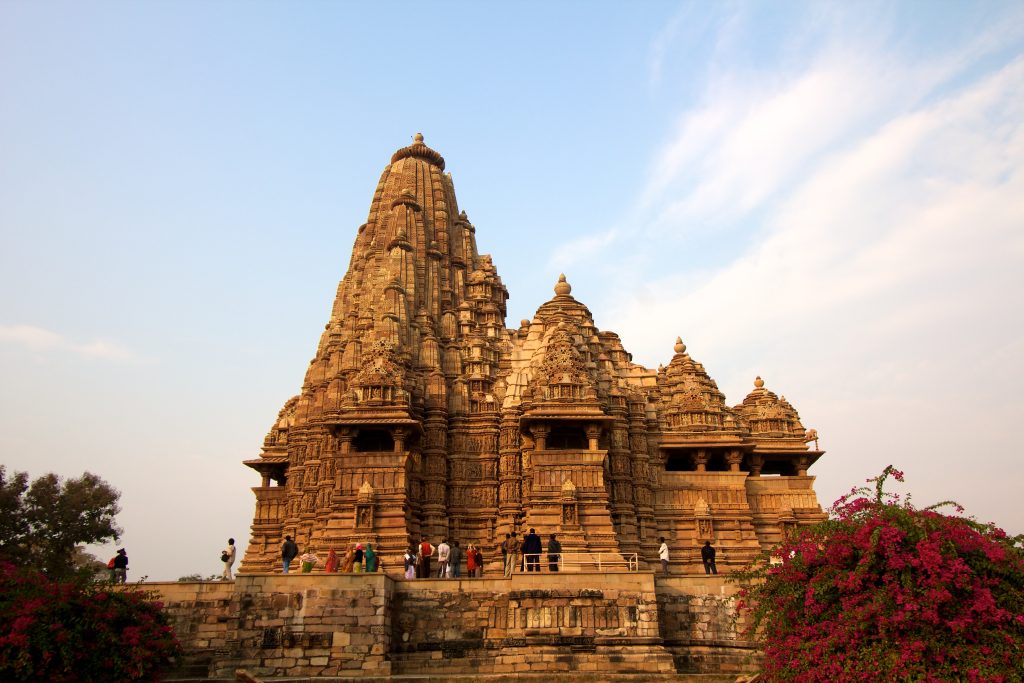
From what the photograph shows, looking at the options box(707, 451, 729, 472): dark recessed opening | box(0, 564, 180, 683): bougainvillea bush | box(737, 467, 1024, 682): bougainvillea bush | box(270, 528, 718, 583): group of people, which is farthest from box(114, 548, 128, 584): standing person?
box(707, 451, 729, 472): dark recessed opening

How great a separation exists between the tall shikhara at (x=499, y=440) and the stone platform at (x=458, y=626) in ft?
16.8

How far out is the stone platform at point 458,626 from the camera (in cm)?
1934

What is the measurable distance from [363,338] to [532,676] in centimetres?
1708

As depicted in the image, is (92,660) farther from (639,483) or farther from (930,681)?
(639,483)

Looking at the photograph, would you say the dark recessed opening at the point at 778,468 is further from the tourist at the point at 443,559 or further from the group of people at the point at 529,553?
the tourist at the point at 443,559

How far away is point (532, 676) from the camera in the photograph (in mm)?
19297

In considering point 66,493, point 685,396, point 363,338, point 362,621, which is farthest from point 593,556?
point 66,493

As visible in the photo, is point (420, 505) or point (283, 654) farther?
point (420, 505)

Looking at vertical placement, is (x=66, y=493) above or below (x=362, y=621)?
above

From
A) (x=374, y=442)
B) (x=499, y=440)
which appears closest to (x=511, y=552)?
(x=499, y=440)

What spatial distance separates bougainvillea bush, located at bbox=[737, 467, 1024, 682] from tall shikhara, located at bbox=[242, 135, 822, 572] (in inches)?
455

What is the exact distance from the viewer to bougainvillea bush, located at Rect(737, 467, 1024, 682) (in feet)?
43.6

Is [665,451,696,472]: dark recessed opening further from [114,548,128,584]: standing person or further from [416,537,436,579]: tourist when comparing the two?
[114,548,128,584]: standing person

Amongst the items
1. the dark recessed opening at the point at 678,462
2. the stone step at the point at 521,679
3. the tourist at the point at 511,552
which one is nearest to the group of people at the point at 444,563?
the tourist at the point at 511,552
